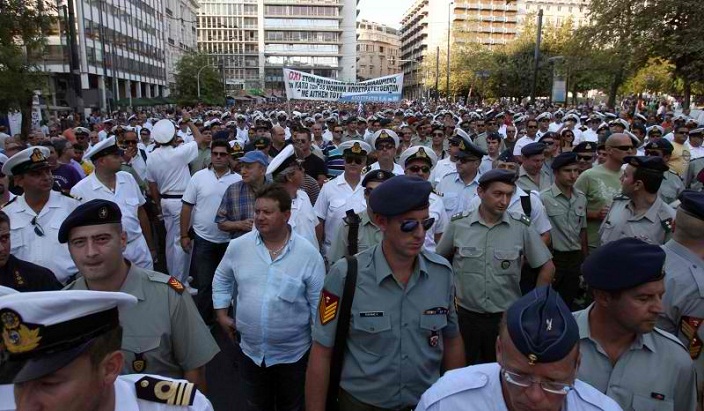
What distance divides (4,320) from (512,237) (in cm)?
329

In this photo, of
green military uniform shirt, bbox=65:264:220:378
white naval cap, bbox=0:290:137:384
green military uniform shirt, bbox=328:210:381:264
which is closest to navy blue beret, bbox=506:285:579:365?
white naval cap, bbox=0:290:137:384

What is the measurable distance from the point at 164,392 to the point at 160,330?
2.37 ft

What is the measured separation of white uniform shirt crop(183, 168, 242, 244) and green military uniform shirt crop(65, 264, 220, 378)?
9.44ft

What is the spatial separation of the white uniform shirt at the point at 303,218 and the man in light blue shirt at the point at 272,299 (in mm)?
985

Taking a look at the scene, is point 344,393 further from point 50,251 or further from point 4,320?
point 50,251

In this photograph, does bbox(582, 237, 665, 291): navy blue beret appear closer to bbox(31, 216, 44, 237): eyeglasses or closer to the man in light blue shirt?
the man in light blue shirt

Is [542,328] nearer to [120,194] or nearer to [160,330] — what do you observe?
[160,330]

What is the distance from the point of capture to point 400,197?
262 cm

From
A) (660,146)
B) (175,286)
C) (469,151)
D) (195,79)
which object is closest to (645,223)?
(469,151)

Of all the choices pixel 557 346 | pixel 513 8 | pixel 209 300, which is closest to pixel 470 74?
pixel 209 300

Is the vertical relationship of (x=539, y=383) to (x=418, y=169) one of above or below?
below

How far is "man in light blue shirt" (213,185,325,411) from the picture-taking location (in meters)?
3.53

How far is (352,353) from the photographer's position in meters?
2.74

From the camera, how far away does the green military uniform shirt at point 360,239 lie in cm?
431
